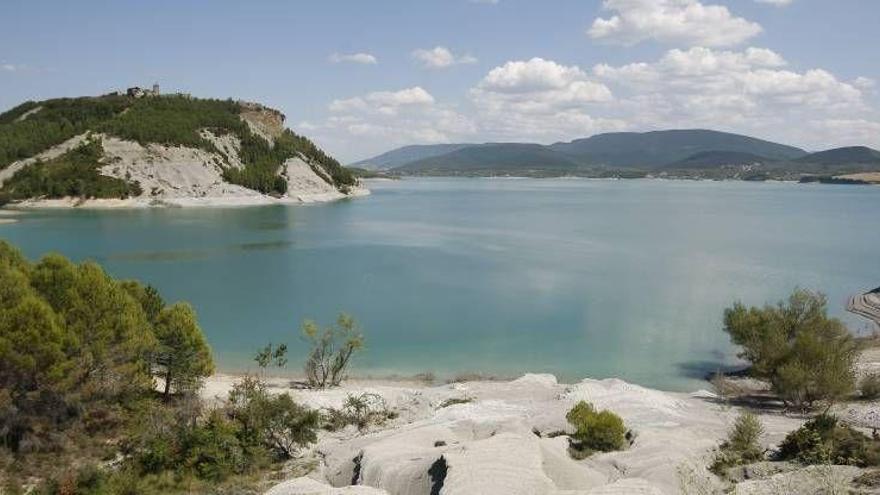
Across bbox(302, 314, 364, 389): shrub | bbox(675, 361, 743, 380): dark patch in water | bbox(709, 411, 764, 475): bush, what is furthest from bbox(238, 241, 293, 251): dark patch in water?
bbox(709, 411, 764, 475): bush

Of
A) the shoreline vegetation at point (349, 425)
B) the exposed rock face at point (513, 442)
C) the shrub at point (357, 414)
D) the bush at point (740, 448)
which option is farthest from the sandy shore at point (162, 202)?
the bush at point (740, 448)

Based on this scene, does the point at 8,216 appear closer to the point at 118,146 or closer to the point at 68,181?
the point at 68,181

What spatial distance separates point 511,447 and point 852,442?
35.4 feet

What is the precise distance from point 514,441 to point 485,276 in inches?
2110

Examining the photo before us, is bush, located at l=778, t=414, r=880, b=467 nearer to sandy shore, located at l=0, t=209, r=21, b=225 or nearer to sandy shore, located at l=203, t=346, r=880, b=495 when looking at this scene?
sandy shore, located at l=203, t=346, r=880, b=495

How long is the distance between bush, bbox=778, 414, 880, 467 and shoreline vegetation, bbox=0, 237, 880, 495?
64 millimetres

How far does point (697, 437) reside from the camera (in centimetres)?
2439

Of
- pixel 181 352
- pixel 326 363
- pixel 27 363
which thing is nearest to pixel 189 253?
pixel 326 363

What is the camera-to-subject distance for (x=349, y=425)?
28.6m

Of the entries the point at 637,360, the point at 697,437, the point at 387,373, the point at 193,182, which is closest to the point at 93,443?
the point at 387,373

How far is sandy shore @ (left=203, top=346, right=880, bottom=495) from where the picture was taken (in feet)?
57.3

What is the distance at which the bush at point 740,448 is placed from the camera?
2047 centimetres

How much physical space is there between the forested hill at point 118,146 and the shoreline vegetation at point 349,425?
443 feet

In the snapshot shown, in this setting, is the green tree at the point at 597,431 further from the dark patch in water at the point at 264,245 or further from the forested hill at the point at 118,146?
the forested hill at the point at 118,146
